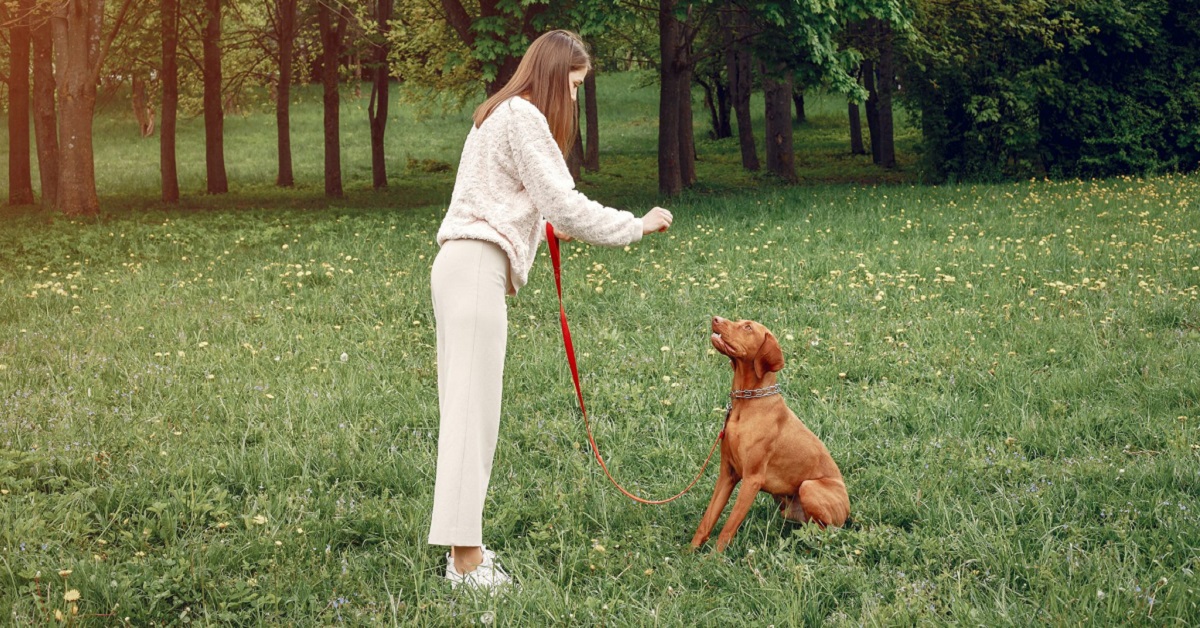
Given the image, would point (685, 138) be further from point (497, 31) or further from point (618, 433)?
Result: point (618, 433)

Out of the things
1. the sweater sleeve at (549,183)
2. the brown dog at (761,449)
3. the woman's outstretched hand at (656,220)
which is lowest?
the brown dog at (761,449)

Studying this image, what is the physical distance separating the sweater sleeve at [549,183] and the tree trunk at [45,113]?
1696 cm

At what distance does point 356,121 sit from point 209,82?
24.7 metres

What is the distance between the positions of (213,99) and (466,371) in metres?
20.1

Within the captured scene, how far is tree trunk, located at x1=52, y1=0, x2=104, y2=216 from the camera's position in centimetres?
1410

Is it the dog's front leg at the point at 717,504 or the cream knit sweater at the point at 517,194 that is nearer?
the cream knit sweater at the point at 517,194

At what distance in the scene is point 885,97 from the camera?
77.4 feet

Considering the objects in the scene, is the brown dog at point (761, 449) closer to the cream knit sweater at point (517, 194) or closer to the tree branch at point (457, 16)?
the cream knit sweater at point (517, 194)

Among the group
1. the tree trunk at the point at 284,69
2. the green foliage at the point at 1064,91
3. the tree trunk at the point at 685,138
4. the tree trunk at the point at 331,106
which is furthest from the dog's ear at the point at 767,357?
the tree trunk at the point at 284,69

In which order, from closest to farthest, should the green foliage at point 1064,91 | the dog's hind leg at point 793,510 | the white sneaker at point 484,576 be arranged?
the white sneaker at point 484,576 < the dog's hind leg at point 793,510 < the green foliage at point 1064,91

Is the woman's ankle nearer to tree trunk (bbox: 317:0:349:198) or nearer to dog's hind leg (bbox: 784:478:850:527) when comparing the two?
dog's hind leg (bbox: 784:478:850:527)

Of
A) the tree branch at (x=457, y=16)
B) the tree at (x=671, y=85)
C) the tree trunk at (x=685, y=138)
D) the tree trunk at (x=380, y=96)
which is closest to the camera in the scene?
the tree branch at (x=457, y=16)

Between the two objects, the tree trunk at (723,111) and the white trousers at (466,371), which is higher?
the tree trunk at (723,111)

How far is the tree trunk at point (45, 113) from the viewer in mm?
17250
